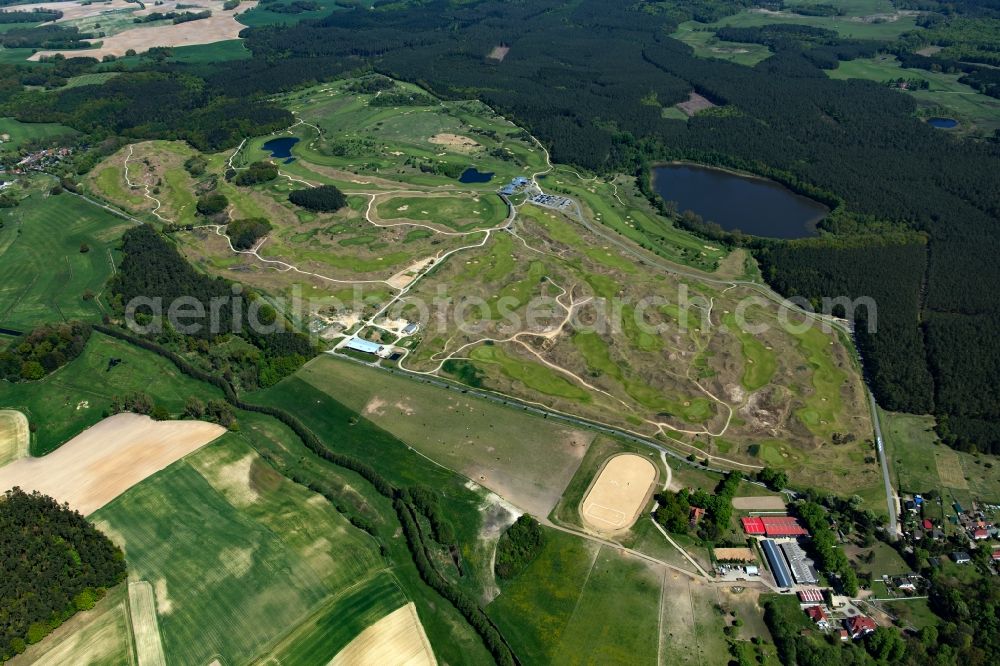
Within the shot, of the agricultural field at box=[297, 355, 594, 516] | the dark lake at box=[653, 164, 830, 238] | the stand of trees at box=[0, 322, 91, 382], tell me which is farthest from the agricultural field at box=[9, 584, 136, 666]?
the dark lake at box=[653, 164, 830, 238]

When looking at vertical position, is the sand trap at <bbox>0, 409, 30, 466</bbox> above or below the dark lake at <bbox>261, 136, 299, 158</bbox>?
below

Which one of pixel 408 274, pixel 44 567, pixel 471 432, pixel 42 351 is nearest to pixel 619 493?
pixel 471 432

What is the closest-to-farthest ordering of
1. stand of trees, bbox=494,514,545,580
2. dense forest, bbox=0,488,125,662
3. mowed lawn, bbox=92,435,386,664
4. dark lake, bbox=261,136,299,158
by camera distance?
dense forest, bbox=0,488,125,662 → mowed lawn, bbox=92,435,386,664 → stand of trees, bbox=494,514,545,580 → dark lake, bbox=261,136,299,158

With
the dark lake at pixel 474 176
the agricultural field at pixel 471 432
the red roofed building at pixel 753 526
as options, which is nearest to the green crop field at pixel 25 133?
the dark lake at pixel 474 176

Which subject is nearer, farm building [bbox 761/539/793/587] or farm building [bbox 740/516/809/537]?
farm building [bbox 761/539/793/587]

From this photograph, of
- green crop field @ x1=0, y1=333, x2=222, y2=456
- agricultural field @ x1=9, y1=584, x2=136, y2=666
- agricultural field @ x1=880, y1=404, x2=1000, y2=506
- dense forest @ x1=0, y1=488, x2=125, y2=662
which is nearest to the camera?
agricultural field @ x1=9, y1=584, x2=136, y2=666

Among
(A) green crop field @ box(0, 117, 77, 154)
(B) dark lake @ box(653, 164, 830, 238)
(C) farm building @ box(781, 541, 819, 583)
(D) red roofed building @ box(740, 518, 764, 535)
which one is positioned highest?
(B) dark lake @ box(653, 164, 830, 238)

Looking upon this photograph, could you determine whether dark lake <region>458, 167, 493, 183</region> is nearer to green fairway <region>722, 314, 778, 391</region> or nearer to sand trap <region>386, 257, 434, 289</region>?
sand trap <region>386, 257, 434, 289</region>
